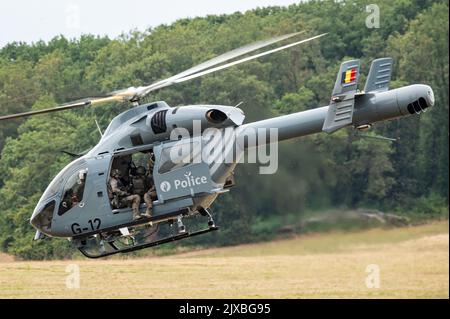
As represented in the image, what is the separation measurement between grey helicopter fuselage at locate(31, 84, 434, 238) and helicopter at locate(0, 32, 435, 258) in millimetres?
16

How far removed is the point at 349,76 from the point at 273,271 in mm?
11721

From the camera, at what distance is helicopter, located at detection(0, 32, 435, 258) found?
69.2ft

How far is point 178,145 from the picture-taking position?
2175cm

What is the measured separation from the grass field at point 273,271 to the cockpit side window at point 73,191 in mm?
5463

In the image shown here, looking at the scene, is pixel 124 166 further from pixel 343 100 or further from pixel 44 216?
pixel 343 100

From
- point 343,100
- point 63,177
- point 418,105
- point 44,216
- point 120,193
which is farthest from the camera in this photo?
point 44,216

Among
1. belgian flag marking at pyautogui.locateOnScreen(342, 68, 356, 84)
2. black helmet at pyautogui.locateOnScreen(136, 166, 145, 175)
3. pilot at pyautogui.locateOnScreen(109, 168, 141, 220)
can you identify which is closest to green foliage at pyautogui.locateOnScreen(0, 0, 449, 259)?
black helmet at pyautogui.locateOnScreen(136, 166, 145, 175)

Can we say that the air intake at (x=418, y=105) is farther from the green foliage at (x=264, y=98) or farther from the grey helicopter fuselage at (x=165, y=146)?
the green foliage at (x=264, y=98)

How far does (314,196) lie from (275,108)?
420cm

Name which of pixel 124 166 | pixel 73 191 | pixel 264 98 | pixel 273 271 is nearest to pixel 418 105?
pixel 124 166

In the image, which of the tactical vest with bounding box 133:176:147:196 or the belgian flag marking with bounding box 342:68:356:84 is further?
the tactical vest with bounding box 133:176:147:196

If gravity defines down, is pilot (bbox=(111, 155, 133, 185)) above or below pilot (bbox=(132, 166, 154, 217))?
above

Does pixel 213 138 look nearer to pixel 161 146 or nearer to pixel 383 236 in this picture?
pixel 161 146

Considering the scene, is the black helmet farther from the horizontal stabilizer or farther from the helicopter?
the horizontal stabilizer
